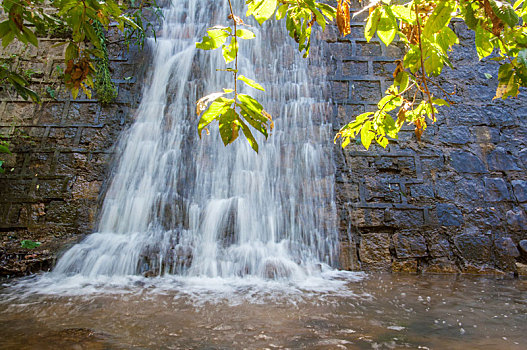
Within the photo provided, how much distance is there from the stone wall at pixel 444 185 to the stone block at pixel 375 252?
0.01 metres

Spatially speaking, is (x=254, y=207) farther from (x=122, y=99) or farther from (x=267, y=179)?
(x=122, y=99)

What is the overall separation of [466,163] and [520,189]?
634 millimetres

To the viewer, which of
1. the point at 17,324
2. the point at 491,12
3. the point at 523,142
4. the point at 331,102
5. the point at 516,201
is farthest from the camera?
the point at 331,102

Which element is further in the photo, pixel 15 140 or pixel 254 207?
pixel 15 140

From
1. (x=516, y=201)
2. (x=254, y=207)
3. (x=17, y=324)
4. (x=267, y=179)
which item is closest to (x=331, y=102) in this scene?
(x=267, y=179)

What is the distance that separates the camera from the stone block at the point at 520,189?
11.8 ft

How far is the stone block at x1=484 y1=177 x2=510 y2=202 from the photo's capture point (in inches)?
142

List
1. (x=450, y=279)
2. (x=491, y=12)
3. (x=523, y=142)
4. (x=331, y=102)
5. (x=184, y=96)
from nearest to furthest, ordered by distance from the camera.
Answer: (x=491, y=12)
(x=450, y=279)
(x=523, y=142)
(x=331, y=102)
(x=184, y=96)

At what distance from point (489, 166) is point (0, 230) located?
587cm

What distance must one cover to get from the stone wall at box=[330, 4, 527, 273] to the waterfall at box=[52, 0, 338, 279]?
0.35m

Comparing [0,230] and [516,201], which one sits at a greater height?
[516,201]

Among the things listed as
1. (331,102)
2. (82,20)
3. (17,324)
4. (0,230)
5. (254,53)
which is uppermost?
(254,53)

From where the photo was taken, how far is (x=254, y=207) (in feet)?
12.1

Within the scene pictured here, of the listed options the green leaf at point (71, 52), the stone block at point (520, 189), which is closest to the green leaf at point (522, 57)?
the green leaf at point (71, 52)
